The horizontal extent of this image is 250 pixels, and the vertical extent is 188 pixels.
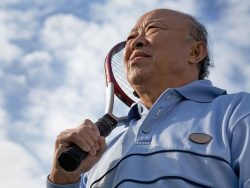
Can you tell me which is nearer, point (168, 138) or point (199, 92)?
point (168, 138)

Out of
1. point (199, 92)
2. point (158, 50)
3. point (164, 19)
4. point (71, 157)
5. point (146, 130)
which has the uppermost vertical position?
point (164, 19)

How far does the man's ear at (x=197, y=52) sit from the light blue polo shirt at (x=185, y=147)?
0.82 meters

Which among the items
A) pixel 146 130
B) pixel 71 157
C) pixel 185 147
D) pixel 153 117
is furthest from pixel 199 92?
pixel 71 157

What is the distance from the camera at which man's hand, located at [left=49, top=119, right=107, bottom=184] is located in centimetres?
330

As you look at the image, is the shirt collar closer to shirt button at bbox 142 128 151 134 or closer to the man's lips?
shirt button at bbox 142 128 151 134

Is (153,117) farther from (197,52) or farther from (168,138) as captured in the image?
(197,52)

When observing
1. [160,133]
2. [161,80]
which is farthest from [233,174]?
[161,80]

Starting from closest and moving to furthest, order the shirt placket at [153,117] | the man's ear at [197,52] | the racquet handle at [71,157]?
1. the racquet handle at [71,157]
2. the shirt placket at [153,117]
3. the man's ear at [197,52]

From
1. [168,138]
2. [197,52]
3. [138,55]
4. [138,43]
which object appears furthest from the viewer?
[197,52]

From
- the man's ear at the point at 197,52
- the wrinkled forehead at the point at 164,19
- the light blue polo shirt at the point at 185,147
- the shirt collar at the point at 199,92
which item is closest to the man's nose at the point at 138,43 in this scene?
the wrinkled forehead at the point at 164,19

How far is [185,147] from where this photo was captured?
316 centimetres

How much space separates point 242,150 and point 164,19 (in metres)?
1.97

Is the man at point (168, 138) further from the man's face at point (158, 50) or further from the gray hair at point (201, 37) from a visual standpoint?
the gray hair at point (201, 37)

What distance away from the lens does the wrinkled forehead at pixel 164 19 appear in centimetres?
470
